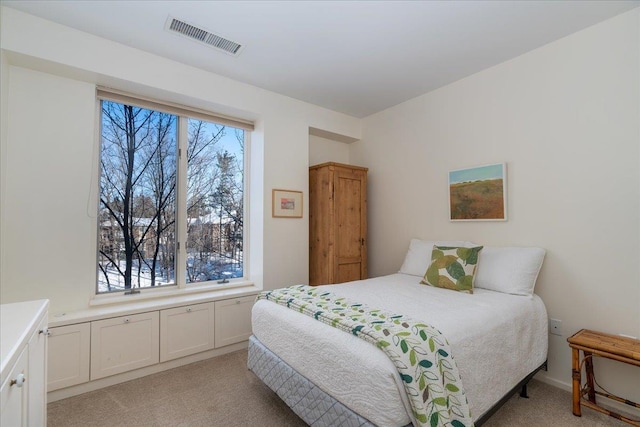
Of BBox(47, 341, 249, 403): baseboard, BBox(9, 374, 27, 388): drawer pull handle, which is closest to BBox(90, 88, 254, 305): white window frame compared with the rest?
BBox(47, 341, 249, 403): baseboard

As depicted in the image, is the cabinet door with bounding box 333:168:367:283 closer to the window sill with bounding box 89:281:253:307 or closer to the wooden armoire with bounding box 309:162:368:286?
the wooden armoire with bounding box 309:162:368:286

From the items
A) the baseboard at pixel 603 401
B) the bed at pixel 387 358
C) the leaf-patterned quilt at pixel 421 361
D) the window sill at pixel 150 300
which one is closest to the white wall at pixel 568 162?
the baseboard at pixel 603 401

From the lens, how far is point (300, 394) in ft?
5.61

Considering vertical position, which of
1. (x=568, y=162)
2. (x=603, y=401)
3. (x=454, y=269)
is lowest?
(x=603, y=401)

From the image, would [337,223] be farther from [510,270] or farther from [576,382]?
[576,382]

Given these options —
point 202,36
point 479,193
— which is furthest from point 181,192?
point 479,193

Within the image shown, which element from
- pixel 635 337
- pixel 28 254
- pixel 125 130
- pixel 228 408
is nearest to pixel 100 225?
pixel 28 254

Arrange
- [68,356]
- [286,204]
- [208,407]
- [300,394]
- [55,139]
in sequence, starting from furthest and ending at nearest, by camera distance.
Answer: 1. [286,204]
2. [55,139]
3. [68,356]
4. [208,407]
5. [300,394]

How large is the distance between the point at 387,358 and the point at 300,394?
0.68 meters

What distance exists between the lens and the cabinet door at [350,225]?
356cm

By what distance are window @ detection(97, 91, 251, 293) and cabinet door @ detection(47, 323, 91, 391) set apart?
55 centimetres

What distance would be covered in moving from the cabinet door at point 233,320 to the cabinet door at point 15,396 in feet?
5.88

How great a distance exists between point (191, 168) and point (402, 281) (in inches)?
99.4

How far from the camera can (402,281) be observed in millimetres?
2846
